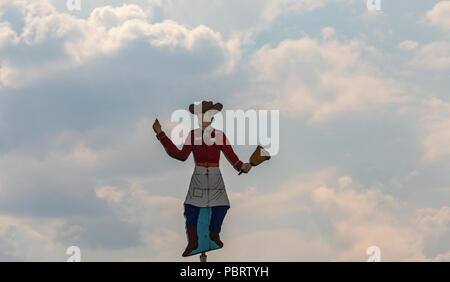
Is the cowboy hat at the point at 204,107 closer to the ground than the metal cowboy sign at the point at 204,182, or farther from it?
farther from it

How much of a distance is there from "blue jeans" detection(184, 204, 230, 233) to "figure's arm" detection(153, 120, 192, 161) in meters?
1.06

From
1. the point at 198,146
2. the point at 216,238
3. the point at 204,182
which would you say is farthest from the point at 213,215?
the point at 198,146

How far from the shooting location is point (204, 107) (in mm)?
12562

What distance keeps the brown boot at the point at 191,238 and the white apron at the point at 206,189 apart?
53 centimetres

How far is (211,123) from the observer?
12664 mm

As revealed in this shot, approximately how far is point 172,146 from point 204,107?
1.08 metres

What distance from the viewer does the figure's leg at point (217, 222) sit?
40.7 ft

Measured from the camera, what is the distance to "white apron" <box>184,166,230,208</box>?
12266 millimetres

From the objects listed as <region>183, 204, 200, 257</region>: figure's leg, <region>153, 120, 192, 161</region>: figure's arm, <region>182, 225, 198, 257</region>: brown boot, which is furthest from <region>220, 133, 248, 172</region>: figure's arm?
<region>182, 225, 198, 257</region>: brown boot

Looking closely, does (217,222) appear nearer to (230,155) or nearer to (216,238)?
(216,238)

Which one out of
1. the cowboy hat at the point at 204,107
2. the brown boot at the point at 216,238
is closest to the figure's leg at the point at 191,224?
the brown boot at the point at 216,238

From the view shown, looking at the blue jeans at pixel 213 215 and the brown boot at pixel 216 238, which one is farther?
the brown boot at pixel 216 238

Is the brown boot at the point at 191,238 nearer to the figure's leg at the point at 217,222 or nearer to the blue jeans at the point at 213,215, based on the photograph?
the blue jeans at the point at 213,215
